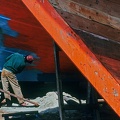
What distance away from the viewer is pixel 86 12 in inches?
157

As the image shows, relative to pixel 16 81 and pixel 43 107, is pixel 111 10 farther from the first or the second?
pixel 16 81

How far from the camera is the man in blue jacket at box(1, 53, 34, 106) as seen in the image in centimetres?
711

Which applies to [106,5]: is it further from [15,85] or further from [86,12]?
[15,85]

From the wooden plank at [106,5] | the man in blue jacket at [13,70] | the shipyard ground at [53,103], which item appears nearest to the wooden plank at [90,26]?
the wooden plank at [106,5]

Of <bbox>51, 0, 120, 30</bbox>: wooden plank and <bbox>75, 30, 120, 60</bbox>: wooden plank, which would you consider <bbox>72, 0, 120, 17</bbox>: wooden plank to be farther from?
<bbox>75, 30, 120, 60</bbox>: wooden plank

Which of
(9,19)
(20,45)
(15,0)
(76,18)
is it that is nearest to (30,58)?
(20,45)

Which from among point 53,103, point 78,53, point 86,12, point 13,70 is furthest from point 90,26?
point 13,70

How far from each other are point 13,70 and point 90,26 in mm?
3764

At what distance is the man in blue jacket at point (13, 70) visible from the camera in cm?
711

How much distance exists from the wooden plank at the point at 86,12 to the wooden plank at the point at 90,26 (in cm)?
4

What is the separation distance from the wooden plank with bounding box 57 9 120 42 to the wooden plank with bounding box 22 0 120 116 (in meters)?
0.09

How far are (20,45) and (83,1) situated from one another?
319 centimetres

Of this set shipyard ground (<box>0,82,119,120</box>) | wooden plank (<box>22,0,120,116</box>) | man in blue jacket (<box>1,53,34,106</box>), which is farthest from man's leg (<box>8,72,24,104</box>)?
wooden plank (<box>22,0,120,116</box>)

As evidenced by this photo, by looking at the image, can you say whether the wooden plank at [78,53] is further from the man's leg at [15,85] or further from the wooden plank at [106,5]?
the man's leg at [15,85]
